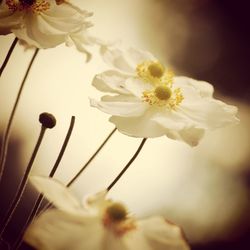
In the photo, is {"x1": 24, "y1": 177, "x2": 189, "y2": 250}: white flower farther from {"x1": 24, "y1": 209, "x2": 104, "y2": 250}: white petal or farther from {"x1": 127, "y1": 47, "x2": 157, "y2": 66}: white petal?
{"x1": 127, "y1": 47, "x2": 157, "y2": 66}: white petal

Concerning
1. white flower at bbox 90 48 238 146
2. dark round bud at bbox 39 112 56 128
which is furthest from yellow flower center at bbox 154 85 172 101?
dark round bud at bbox 39 112 56 128

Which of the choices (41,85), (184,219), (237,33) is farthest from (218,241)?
(41,85)

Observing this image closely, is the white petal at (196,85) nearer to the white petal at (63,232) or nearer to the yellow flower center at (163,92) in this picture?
the yellow flower center at (163,92)

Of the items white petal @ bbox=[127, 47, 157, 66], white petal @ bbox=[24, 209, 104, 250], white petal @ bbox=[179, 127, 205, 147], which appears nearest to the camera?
white petal @ bbox=[24, 209, 104, 250]

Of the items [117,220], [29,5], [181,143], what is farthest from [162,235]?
[181,143]

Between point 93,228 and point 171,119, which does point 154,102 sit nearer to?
point 171,119

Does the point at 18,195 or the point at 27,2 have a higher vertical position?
the point at 27,2

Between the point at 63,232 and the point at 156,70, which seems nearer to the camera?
the point at 63,232
